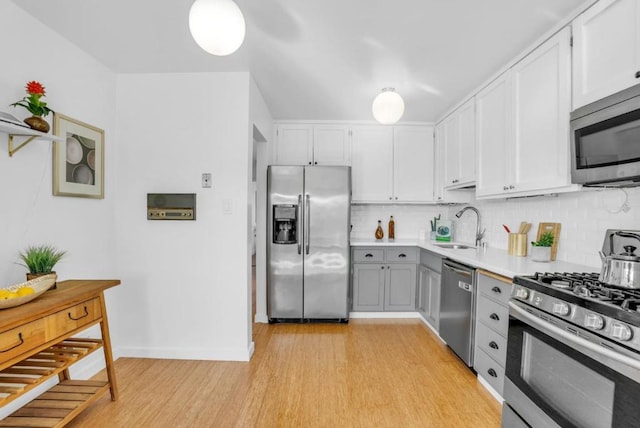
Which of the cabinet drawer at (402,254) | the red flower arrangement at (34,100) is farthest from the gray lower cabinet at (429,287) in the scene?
the red flower arrangement at (34,100)

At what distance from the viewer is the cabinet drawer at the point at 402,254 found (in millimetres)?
3697

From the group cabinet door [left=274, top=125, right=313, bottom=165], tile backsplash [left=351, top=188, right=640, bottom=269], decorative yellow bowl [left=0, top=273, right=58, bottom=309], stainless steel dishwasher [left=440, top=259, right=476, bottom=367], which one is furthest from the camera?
cabinet door [left=274, top=125, right=313, bottom=165]

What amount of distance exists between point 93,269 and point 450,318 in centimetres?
304

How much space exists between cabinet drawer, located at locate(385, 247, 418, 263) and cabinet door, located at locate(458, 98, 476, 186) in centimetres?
96

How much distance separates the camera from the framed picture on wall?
2.13 m

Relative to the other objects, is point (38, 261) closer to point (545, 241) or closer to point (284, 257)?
point (284, 257)

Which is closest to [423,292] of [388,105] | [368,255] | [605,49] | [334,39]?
[368,255]

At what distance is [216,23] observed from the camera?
1.46m

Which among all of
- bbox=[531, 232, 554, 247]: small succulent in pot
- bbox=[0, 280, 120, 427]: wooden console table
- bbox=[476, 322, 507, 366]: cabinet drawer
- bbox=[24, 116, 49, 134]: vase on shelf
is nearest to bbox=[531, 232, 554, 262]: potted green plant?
bbox=[531, 232, 554, 247]: small succulent in pot

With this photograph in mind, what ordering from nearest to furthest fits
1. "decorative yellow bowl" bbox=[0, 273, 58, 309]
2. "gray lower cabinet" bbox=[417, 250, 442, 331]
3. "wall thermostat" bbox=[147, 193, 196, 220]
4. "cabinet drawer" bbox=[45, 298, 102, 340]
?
"decorative yellow bowl" bbox=[0, 273, 58, 309] < "cabinet drawer" bbox=[45, 298, 102, 340] < "wall thermostat" bbox=[147, 193, 196, 220] < "gray lower cabinet" bbox=[417, 250, 442, 331]

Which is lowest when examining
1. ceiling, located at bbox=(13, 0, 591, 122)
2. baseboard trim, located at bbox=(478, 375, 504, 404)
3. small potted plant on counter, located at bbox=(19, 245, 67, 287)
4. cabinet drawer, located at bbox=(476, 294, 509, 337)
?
baseboard trim, located at bbox=(478, 375, 504, 404)

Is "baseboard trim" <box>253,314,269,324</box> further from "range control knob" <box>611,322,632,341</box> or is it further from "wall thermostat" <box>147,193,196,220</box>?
"range control knob" <box>611,322,632,341</box>

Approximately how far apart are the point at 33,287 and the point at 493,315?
274cm

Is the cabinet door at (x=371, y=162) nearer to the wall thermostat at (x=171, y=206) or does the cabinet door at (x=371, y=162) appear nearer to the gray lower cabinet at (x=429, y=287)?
the gray lower cabinet at (x=429, y=287)
